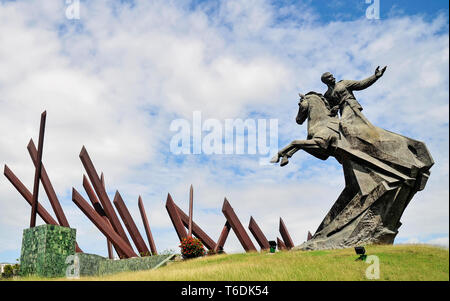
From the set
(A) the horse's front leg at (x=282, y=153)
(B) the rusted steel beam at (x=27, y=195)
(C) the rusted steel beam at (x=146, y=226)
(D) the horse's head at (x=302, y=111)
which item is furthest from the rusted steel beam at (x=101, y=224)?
(D) the horse's head at (x=302, y=111)

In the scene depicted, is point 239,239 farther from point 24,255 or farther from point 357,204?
point 24,255

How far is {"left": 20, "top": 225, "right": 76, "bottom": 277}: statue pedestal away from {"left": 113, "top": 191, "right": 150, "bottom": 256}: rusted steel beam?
3.64m

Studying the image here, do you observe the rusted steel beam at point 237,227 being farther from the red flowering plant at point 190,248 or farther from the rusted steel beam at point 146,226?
the rusted steel beam at point 146,226

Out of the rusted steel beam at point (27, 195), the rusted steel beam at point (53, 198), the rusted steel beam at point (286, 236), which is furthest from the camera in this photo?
the rusted steel beam at point (286, 236)

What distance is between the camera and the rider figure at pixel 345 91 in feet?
53.6

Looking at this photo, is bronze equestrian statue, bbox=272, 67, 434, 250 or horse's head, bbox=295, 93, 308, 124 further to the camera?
horse's head, bbox=295, 93, 308, 124

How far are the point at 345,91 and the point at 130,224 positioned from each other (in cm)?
1207

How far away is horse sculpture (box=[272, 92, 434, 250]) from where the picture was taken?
47.6 ft

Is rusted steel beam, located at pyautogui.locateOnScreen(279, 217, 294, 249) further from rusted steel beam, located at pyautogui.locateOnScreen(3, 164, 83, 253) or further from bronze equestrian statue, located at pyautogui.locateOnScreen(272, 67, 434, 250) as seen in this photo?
rusted steel beam, located at pyautogui.locateOnScreen(3, 164, 83, 253)

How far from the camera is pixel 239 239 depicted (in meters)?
20.2

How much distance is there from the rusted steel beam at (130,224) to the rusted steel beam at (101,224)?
3.28 feet

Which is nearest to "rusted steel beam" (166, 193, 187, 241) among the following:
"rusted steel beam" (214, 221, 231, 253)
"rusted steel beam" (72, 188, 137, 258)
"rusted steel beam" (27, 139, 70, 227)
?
"rusted steel beam" (214, 221, 231, 253)
